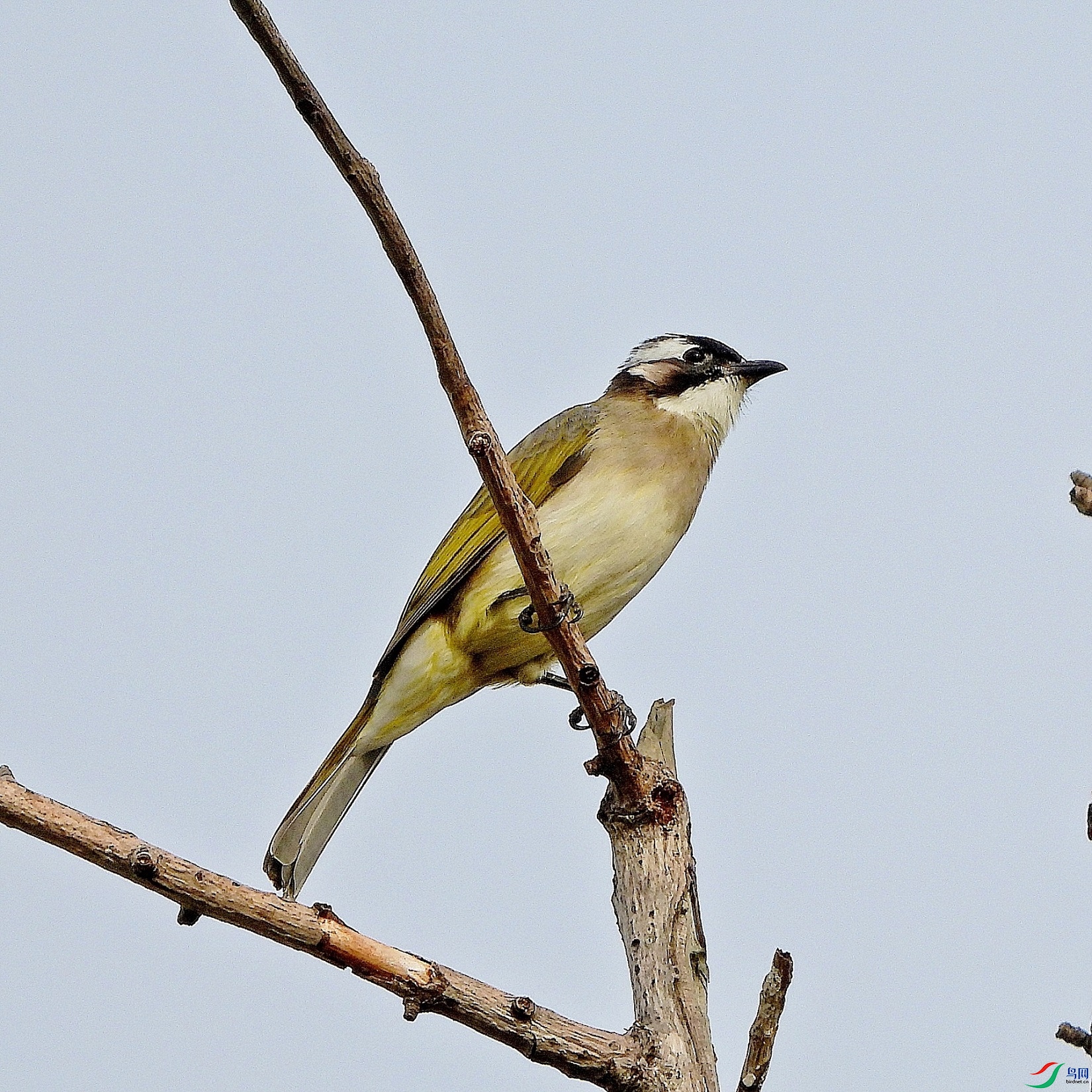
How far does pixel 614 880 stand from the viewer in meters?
4.86

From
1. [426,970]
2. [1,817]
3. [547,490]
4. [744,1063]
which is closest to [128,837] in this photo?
[1,817]

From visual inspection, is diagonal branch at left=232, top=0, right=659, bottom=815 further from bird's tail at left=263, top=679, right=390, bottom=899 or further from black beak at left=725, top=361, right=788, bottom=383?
black beak at left=725, top=361, right=788, bottom=383

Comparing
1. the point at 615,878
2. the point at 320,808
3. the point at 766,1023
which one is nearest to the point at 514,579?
the point at 320,808

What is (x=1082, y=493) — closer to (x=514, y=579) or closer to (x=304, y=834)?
(x=514, y=579)

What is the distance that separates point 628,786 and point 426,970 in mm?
1259

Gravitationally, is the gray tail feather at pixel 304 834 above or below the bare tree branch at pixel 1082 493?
above

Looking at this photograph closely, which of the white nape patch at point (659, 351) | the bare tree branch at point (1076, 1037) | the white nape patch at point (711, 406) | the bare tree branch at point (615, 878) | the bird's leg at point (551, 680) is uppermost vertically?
the white nape patch at point (659, 351)

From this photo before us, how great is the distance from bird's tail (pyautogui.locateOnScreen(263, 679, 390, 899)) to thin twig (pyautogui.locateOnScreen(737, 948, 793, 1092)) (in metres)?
2.87

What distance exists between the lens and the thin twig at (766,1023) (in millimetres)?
3662

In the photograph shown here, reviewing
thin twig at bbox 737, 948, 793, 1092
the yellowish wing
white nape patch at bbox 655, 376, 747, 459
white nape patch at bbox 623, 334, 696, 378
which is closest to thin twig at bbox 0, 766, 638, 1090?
thin twig at bbox 737, 948, 793, 1092

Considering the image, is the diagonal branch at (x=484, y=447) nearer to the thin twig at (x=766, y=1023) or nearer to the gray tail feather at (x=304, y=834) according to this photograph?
the thin twig at (x=766, y=1023)

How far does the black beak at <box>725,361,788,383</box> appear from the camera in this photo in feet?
24.7

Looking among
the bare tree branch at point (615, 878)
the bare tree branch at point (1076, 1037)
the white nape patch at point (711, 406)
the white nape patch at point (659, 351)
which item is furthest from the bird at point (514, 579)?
the bare tree branch at point (1076, 1037)

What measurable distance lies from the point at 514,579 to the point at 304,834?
148cm
